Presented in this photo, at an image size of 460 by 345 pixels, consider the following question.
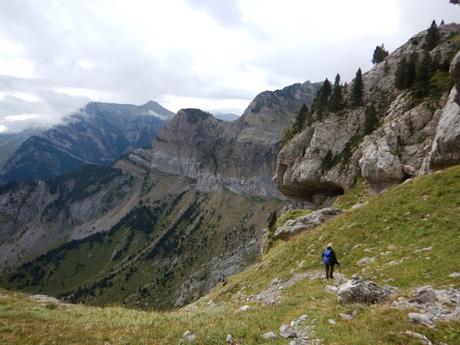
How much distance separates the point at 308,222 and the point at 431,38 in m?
61.6

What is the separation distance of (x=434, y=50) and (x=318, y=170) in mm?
35368

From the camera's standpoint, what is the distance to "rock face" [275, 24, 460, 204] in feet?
166

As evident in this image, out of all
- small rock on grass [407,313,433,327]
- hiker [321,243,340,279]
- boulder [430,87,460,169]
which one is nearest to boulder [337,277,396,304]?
small rock on grass [407,313,433,327]

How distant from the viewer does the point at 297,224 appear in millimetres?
52375

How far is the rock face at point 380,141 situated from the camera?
1988 inches

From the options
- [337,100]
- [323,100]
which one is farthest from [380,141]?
[323,100]

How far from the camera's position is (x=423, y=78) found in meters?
68.2

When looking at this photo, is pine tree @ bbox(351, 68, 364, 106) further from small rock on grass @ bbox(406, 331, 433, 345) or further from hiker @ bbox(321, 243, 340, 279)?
small rock on grass @ bbox(406, 331, 433, 345)

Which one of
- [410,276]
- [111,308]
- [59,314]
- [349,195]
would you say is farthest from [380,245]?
[349,195]

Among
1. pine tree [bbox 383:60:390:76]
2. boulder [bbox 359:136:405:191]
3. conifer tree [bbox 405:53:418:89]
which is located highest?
pine tree [bbox 383:60:390:76]

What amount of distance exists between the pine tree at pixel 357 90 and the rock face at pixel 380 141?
143 centimetres

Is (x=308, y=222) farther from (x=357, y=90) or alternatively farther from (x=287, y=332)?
(x=357, y=90)

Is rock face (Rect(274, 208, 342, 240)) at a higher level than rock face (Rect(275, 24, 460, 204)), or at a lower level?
lower

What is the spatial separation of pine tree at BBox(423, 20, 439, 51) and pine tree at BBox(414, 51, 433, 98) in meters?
15.0
